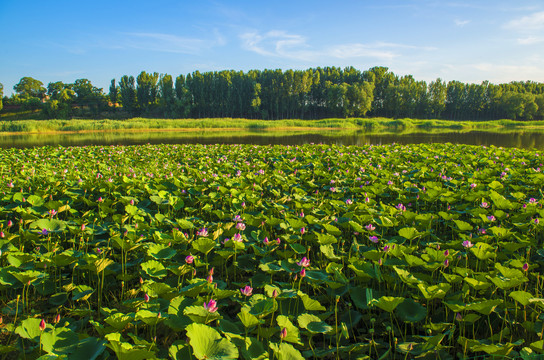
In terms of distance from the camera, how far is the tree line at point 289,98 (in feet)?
199

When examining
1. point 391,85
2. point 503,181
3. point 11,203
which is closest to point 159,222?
point 11,203

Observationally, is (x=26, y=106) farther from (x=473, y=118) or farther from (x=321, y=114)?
(x=473, y=118)

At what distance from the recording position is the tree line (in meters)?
60.6

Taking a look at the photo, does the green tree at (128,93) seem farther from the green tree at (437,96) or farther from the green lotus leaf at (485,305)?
the green lotus leaf at (485,305)

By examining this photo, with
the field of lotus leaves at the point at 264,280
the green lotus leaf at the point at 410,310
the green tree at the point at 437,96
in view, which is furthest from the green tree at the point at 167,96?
the green lotus leaf at the point at 410,310

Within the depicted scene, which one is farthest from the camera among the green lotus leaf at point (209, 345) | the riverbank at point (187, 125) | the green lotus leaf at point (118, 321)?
the riverbank at point (187, 125)

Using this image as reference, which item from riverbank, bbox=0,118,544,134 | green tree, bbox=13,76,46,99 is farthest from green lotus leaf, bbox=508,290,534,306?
green tree, bbox=13,76,46,99

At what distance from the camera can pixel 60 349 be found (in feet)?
4.56

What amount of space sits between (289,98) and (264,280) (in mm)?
61807

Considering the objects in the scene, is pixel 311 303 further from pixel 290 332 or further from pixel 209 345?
pixel 209 345

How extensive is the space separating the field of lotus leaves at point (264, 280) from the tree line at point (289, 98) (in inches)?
2208

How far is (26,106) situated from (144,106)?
2317 cm

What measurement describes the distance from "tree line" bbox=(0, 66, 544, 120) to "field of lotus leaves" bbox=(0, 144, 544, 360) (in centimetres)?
5609

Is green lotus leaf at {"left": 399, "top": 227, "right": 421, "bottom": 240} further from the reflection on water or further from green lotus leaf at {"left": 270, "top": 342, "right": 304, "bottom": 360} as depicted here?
the reflection on water
